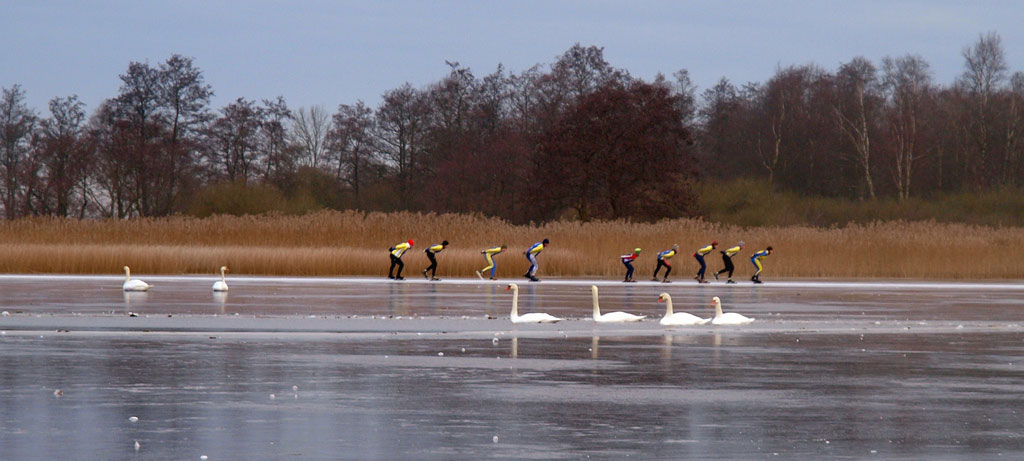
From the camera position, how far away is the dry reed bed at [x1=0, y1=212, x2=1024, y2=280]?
3772cm

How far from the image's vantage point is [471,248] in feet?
131

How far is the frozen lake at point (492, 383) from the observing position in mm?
8883

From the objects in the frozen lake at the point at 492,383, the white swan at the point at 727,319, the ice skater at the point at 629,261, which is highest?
the ice skater at the point at 629,261

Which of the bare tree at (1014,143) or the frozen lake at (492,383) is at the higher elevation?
the bare tree at (1014,143)

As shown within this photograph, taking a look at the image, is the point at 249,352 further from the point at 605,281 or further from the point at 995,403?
the point at 605,281

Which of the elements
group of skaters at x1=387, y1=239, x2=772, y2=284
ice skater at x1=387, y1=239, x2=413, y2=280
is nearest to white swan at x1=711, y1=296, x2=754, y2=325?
group of skaters at x1=387, y1=239, x2=772, y2=284

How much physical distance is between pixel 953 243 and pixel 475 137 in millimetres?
39290

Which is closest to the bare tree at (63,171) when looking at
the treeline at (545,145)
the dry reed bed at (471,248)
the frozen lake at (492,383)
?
the treeline at (545,145)

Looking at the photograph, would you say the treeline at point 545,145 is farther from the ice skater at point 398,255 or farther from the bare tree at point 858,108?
the ice skater at point 398,255

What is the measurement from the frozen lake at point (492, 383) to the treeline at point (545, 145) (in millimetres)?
40448

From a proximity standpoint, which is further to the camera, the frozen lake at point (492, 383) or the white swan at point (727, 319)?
the white swan at point (727, 319)

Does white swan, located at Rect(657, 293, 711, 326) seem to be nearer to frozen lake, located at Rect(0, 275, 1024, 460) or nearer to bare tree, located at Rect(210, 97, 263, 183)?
frozen lake, located at Rect(0, 275, 1024, 460)

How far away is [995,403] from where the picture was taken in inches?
432

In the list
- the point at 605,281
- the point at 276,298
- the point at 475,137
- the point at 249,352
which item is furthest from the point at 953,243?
the point at 475,137
